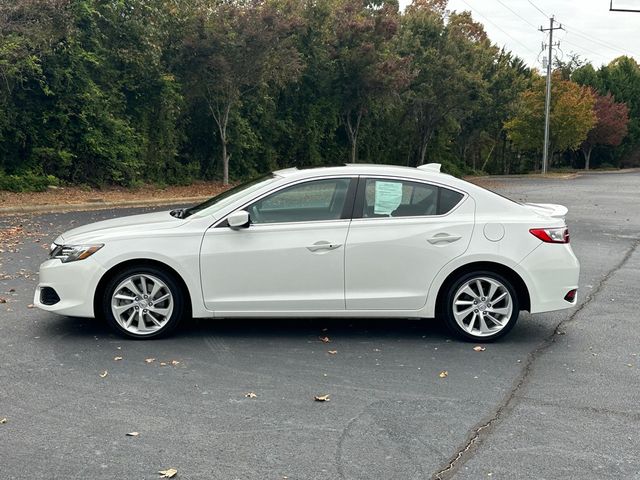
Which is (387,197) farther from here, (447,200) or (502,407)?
(502,407)

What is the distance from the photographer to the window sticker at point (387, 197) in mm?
6293

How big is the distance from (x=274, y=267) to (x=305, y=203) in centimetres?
69

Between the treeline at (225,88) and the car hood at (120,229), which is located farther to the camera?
the treeline at (225,88)

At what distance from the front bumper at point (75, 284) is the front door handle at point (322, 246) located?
180cm

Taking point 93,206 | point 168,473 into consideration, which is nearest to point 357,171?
point 168,473

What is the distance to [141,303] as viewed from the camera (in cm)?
612

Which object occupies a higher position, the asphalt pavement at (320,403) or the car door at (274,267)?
the car door at (274,267)

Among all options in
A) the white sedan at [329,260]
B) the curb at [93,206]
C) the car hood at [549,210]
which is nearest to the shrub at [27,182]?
the curb at [93,206]

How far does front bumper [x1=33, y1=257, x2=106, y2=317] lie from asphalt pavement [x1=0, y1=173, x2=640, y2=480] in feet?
0.97

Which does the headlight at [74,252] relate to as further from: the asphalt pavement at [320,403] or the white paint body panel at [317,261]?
the asphalt pavement at [320,403]

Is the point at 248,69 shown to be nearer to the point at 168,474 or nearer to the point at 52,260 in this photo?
the point at 52,260

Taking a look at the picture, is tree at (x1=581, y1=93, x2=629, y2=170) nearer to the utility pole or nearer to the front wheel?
the utility pole

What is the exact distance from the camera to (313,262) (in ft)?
20.1

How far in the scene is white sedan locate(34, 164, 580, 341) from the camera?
6.08m
